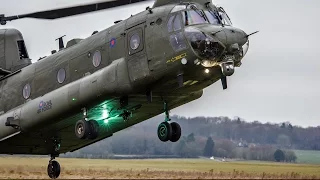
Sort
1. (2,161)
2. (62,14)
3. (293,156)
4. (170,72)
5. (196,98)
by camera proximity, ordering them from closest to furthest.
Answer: (170,72), (62,14), (196,98), (2,161), (293,156)

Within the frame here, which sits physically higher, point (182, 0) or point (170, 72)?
point (182, 0)

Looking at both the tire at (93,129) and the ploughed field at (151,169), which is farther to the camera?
the ploughed field at (151,169)

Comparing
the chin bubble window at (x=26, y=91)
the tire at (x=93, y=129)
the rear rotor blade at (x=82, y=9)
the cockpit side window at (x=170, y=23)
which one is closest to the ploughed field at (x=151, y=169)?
the chin bubble window at (x=26, y=91)

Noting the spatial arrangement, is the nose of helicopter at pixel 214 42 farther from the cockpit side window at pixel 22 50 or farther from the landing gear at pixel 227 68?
the cockpit side window at pixel 22 50

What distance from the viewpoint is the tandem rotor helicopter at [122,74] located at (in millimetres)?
15328

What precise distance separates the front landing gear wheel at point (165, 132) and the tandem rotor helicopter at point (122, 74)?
0.03 metres

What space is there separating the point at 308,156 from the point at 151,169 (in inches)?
348

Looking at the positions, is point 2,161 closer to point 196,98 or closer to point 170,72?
point 196,98

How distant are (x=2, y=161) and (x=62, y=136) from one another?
12.5m

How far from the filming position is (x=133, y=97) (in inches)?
656

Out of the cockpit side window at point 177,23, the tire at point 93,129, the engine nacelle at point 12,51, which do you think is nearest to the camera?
the cockpit side window at point 177,23

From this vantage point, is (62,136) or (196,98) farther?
(62,136)

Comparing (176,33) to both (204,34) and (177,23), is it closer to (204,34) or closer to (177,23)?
(177,23)

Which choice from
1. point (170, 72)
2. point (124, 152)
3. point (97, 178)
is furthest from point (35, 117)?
point (124, 152)
